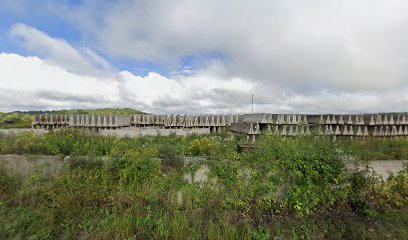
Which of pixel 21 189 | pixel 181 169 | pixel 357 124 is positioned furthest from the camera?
pixel 357 124

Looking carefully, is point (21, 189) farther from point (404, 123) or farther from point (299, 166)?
point (404, 123)

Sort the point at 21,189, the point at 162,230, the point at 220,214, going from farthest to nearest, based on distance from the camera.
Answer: the point at 21,189 < the point at 220,214 < the point at 162,230

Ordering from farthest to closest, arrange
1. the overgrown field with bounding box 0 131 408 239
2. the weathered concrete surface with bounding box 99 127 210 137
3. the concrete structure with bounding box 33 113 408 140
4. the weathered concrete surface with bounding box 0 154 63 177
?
the weathered concrete surface with bounding box 99 127 210 137 → the concrete structure with bounding box 33 113 408 140 → the weathered concrete surface with bounding box 0 154 63 177 → the overgrown field with bounding box 0 131 408 239

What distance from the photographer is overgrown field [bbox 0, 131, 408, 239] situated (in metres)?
4.00

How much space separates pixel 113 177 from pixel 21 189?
6.62 ft

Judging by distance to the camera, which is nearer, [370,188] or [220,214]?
[220,214]

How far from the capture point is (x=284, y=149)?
468 cm

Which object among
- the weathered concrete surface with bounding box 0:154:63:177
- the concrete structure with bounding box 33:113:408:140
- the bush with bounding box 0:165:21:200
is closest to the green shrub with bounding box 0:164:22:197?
the bush with bounding box 0:165:21:200

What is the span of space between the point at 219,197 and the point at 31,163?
15.5 ft

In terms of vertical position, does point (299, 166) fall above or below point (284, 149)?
below

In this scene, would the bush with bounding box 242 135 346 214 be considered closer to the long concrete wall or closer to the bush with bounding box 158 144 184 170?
the bush with bounding box 158 144 184 170

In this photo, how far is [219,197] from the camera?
4637 mm

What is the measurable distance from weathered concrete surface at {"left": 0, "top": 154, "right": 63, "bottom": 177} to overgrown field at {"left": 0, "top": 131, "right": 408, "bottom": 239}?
22cm

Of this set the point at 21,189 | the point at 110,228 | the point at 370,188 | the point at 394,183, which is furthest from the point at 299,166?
the point at 21,189
